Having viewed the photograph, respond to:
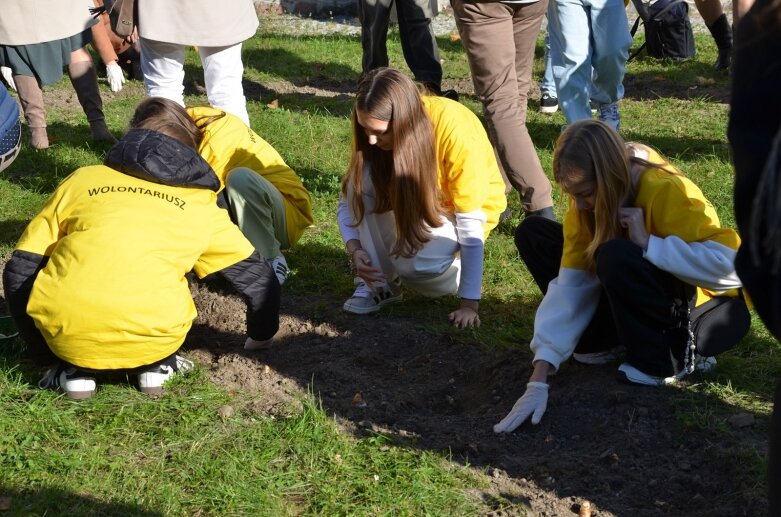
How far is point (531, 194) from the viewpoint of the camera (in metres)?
5.07

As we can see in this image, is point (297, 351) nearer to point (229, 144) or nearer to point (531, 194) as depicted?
point (229, 144)

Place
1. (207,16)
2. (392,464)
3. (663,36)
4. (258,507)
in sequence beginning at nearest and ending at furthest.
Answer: (258,507)
(392,464)
(207,16)
(663,36)

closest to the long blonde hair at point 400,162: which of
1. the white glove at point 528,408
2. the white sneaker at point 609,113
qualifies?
the white glove at point 528,408

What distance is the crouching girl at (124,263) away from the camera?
335 centimetres

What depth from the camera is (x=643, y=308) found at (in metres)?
3.41

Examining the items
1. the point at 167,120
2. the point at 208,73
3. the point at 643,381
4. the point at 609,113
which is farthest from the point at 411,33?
the point at 643,381

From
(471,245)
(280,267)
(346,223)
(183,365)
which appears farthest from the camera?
(280,267)

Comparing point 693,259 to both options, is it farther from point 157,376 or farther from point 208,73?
point 208,73

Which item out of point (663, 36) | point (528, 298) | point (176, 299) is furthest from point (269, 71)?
point (176, 299)

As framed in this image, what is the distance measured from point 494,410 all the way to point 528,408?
0.69 ft

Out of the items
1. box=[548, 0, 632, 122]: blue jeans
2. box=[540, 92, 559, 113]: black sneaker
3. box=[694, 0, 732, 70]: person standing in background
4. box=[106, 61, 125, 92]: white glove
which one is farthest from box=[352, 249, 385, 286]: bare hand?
box=[694, 0, 732, 70]: person standing in background

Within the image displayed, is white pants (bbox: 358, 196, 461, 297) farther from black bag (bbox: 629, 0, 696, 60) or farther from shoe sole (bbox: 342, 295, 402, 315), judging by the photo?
black bag (bbox: 629, 0, 696, 60)

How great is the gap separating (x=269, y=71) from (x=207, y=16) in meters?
3.82

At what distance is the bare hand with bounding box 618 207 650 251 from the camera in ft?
11.0
